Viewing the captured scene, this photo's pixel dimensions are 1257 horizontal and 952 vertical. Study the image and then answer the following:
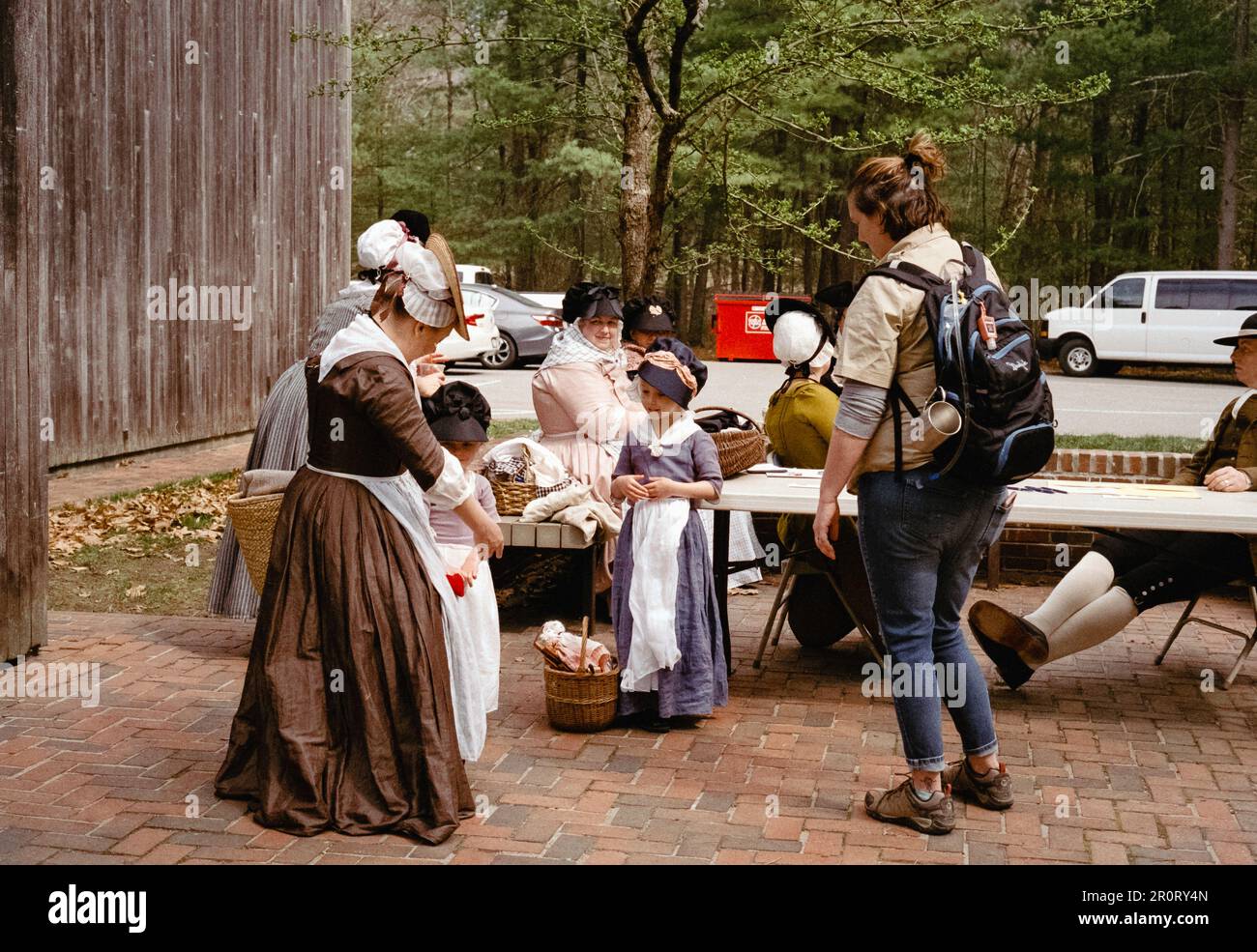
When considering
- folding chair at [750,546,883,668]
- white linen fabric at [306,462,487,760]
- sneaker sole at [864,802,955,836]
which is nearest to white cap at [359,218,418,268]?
white linen fabric at [306,462,487,760]

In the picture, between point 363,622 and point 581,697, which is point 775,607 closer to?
point 581,697

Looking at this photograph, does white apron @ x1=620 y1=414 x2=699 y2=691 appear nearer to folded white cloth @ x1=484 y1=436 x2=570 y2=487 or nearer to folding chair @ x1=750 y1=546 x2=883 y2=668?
folding chair @ x1=750 y1=546 x2=883 y2=668

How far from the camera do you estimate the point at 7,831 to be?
13.2 ft

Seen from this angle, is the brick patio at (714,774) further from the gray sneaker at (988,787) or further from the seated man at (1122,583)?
the seated man at (1122,583)

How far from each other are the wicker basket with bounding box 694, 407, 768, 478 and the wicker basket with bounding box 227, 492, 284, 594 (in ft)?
5.96

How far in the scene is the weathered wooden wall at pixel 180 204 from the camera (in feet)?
34.6

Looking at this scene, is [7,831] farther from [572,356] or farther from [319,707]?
[572,356]

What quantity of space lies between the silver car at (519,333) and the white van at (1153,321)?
8168mm

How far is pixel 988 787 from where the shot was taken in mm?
4395

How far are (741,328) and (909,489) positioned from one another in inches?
812

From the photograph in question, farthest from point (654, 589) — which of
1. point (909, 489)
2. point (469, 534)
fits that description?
point (909, 489)

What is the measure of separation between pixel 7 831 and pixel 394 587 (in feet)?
4.28

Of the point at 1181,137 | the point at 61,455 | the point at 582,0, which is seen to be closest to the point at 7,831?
the point at 582,0

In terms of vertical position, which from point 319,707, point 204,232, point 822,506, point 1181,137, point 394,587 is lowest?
point 319,707
